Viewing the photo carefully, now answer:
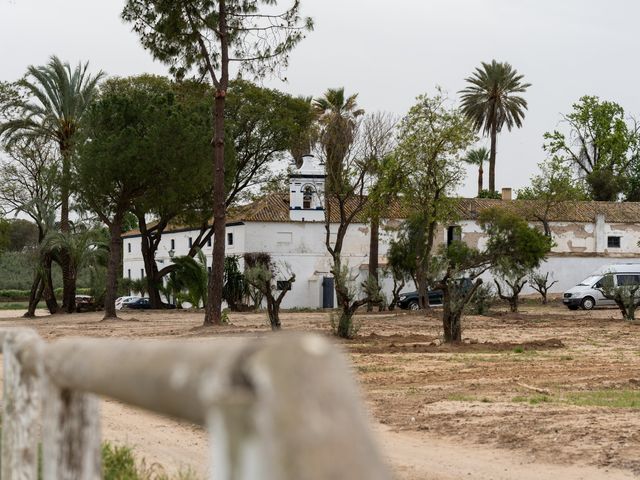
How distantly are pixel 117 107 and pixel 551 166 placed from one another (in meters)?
35.4

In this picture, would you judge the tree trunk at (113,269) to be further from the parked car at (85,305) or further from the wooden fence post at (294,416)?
the wooden fence post at (294,416)

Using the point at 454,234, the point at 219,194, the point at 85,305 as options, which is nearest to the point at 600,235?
the point at 454,234

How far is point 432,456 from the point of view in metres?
10.4

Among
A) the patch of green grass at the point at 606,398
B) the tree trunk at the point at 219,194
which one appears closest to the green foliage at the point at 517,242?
the tree trunk at the point at 219,194

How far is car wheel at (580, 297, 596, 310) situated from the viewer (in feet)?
163

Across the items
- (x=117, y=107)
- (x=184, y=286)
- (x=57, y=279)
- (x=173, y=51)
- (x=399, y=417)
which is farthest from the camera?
(x=57, y=279)

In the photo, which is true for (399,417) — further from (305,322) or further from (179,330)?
(305,322)

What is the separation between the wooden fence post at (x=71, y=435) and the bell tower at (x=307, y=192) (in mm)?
58524

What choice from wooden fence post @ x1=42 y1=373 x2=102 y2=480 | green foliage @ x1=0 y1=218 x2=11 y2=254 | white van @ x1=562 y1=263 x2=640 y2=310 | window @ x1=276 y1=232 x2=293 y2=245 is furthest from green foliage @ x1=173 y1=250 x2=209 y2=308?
wooden fence post @ x1=42 y1=373 x2=102 y2=480

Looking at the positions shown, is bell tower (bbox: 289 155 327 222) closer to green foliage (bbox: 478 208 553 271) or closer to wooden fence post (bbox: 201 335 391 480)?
green foliage (bbox: 478 208 553 271)

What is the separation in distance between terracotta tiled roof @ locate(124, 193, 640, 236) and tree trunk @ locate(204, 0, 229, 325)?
24.8m

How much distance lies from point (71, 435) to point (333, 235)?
6171 centimetres

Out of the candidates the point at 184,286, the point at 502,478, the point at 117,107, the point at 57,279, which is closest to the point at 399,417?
the point at 502,478

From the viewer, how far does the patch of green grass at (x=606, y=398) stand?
13766 millimetres
